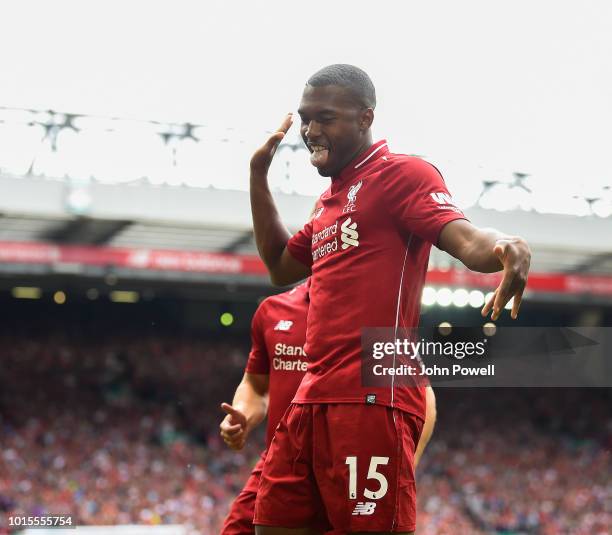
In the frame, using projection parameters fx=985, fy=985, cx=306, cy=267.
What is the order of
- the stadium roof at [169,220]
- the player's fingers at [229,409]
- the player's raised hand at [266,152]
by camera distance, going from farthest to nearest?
the stadium roof at [169,220] → the player's fingers at [229,409] → the player's raised hand at [266,152]

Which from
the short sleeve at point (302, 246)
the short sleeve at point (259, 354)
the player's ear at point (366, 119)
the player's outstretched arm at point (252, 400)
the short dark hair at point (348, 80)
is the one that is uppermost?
the short dark hair at point (348, 80)

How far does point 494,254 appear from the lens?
211 centimetres

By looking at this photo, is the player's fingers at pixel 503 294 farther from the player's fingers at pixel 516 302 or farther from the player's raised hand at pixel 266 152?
the player's raised hand at pixel 266 152

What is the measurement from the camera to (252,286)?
19812mm

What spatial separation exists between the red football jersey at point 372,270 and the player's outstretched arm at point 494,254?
64mm

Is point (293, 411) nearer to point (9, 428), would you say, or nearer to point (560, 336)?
point (560, 336)

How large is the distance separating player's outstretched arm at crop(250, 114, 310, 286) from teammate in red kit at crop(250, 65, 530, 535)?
0.30m

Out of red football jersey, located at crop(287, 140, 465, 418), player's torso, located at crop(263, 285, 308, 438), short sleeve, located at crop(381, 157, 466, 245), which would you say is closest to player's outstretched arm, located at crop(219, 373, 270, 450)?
player's torso, located at crop(263, 285, 308, 438)

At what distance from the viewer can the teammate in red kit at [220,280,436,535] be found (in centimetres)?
369

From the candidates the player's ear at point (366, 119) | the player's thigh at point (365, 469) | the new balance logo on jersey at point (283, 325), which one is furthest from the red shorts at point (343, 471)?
the new balance logo on jersey at point (283, 325)

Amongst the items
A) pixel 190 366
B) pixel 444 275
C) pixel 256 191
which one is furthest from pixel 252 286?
pixel 256 191

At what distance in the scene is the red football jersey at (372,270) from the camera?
7.79 ft

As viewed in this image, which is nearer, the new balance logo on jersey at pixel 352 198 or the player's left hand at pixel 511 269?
the player's left hand at pixel 511 269

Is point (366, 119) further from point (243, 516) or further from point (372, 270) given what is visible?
point (243, 516)
